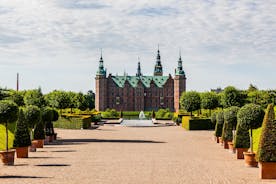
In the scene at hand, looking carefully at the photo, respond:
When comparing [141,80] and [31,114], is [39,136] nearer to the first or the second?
[31,114]

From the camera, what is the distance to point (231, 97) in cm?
6706

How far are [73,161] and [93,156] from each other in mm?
2279

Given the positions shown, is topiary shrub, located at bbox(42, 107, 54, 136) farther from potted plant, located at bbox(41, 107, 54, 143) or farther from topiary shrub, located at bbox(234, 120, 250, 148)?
topiary shrub, located at bbox(234, 120, 250, 148)

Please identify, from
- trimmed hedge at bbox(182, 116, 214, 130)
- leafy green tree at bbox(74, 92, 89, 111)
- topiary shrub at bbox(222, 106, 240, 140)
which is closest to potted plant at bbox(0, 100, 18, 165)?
topiary shrub at bbox(222, 106, 240, 140)

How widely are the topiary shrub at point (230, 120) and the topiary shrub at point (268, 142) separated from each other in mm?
9730

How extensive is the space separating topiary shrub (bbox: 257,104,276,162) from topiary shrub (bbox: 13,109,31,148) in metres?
11.4

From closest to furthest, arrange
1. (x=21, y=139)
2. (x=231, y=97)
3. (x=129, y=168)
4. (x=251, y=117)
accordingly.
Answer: (x=129, y=168), (x=251, y=117), (x=21, y=139), (x=231, y=97)

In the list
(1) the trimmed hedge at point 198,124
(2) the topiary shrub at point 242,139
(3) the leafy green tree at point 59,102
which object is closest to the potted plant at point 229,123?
(2) the topiary shrub at point 242,139

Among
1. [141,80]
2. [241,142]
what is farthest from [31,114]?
[141,80]

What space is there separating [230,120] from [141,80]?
13310 centimetres

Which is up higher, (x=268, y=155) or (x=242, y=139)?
(x=242, y=139)

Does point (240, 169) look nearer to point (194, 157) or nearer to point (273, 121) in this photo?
point (273, 121)

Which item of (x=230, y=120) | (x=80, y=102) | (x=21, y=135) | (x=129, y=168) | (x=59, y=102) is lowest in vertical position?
(x=129, y=168)

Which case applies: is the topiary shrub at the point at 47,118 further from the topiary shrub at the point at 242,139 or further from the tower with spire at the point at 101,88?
the tower with spire at the point at 101,88
